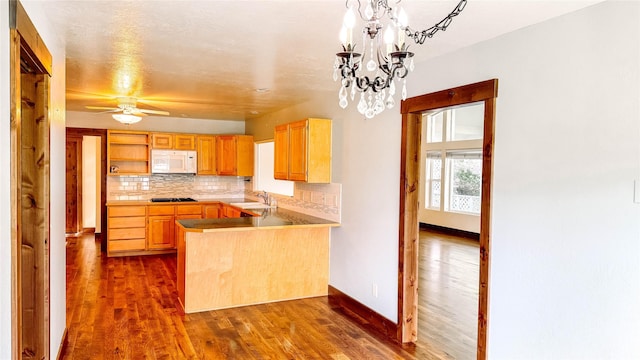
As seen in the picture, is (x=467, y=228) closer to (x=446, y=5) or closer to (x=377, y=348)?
(x=377, y=348)

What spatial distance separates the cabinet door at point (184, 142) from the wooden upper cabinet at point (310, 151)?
9.77 feet

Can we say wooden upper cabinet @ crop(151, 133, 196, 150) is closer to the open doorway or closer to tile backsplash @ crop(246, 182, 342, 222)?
tile backsplash @ crop(246, 182, 342, 222)

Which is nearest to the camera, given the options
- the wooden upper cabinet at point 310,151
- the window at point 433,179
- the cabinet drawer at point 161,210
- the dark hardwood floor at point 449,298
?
the dark hardwood floor at point 449,298

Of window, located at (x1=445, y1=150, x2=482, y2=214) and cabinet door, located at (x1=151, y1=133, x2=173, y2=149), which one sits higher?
cabinet door, located at (x1=151, y1=133, x2=173, y2=149)

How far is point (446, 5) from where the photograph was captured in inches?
87.0

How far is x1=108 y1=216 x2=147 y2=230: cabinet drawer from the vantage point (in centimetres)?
665

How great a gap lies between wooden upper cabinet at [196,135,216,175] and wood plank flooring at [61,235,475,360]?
2.71 meters

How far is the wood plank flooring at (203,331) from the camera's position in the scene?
338 cm

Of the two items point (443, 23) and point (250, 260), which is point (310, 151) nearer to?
point (250, 260)

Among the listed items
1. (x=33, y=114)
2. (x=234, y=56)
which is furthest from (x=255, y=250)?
(x=33, y=114)

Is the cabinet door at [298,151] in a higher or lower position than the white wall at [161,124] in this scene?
lower

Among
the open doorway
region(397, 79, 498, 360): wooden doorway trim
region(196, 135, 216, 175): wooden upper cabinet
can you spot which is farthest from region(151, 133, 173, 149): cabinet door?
region(397, 79, 498, 360): wooden doorway trim

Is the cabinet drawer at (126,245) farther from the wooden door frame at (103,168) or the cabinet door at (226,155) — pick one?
the cabinet door at (226,155)

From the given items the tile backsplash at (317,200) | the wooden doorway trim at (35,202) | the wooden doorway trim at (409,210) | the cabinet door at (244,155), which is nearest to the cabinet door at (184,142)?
the cabinet door at (244,155)
